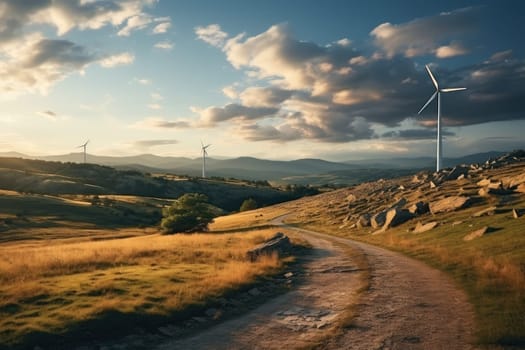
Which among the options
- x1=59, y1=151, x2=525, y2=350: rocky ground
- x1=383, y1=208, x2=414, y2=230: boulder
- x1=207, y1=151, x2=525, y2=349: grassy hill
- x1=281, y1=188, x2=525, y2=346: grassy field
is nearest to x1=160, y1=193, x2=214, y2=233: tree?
x1=207, y1=151, x2=525, y2=349: grassy hill

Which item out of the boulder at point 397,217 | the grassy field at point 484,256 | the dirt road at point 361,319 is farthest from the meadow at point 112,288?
the boulder at point 397,217

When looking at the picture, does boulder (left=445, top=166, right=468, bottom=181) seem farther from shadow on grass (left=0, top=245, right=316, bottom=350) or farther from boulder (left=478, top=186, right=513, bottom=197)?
shadow on grass (left=0, top=245, right=316, bottom=350)

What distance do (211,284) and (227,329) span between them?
6713 mm

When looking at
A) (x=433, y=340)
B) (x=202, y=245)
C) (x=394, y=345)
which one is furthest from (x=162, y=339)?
(x=202, y=245)

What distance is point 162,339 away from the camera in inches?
639

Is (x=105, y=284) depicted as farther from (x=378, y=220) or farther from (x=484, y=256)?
(x=378, y=220)

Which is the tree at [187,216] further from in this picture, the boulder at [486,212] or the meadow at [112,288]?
the boulder at [486,212]

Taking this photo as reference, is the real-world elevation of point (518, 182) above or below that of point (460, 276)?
above

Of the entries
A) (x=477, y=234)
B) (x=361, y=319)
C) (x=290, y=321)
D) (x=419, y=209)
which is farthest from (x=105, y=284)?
(x=419, y=209)

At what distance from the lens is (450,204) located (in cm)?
5291

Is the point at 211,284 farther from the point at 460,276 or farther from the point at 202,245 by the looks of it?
the point at 202,245

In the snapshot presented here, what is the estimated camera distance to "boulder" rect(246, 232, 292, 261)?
35.8m

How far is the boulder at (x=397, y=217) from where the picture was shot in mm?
55094

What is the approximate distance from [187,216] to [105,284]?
58659 millimetres
